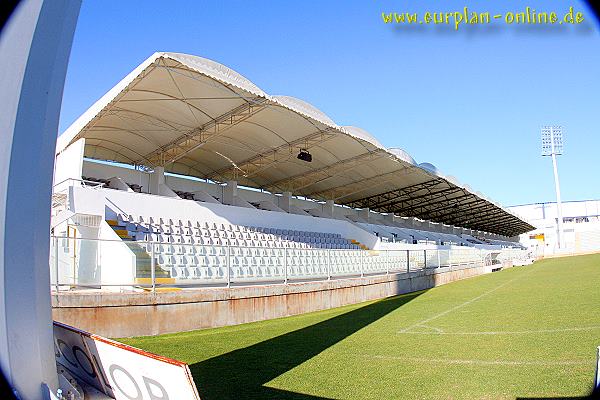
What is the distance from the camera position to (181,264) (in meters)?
10.1

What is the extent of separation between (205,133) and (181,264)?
Result: 14163 mm

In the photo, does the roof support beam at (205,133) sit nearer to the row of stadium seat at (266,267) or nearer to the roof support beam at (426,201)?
the row of stadium seat at (266,267)

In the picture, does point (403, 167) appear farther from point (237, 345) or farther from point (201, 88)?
point (237, 345)

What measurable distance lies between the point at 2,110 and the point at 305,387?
383 centimetres

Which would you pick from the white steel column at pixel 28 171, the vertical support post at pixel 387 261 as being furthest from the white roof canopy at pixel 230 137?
the white steel column at pixel 28 171

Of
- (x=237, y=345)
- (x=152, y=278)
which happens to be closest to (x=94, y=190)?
(x=152, y=278)

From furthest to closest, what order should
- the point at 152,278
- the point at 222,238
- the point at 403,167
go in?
the point at 403,167 → the point at 222,238 → the point at 152,278

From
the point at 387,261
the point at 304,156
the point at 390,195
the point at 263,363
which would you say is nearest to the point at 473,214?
the point at 390,195

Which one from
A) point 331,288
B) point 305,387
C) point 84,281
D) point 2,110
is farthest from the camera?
point 331,288

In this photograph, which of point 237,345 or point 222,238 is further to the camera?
point 222,238

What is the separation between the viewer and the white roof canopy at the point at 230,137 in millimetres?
17500

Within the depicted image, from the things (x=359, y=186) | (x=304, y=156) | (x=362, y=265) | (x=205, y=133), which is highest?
(x=205, y=133)

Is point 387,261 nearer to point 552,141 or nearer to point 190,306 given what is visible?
point 190,306

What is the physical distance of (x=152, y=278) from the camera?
938cm
